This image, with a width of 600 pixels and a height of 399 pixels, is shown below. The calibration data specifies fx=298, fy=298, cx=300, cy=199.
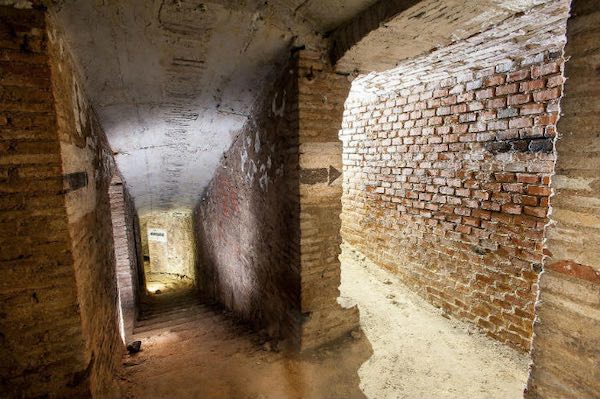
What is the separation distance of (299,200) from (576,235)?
183 centimetres

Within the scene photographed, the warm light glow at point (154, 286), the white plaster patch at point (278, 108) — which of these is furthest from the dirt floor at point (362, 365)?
the warm light glow at point (154, 286)

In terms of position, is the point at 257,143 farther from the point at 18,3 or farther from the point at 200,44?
the point at 18,3

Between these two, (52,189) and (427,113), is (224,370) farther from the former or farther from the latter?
(427,113)

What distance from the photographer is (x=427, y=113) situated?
11.1ft

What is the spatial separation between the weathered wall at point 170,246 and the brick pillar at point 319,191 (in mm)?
7304

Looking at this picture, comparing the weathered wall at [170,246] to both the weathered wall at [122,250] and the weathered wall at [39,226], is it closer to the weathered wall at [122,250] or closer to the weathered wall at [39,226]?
the weathered wall at [122,250]

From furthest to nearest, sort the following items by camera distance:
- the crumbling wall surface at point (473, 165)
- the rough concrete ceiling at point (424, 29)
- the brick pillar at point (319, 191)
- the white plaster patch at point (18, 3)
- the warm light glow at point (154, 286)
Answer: the warm light glow at point (154, 286) → the brick pillar at point (319, 191) → the crumbling wall surface at point (473, 165) → the rough concrete ceiling at point (424, 29) → the white plaster patch at point (18, 3)

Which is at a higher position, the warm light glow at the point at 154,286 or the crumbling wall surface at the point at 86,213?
the crumbling wall surface at the point at 86,213

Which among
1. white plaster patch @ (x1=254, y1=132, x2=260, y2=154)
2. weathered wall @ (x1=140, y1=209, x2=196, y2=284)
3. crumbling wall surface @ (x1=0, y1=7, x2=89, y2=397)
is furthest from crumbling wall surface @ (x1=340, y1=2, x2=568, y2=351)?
weathered wall @ (x1=140, y1=209, x2=196, y2=284)

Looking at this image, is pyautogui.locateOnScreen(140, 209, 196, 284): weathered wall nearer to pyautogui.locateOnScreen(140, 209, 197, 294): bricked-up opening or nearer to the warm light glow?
pyautogui.locateOnScreen(140, 209, 197, 294): bricked-up opening

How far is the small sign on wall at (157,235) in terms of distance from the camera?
428 inches

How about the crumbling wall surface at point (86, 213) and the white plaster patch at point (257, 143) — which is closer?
the crumbling wall surface at point (86, 213)

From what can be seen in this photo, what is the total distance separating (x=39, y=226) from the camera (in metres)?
1.75

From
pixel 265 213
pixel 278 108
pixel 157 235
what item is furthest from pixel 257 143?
pixel 157 235
